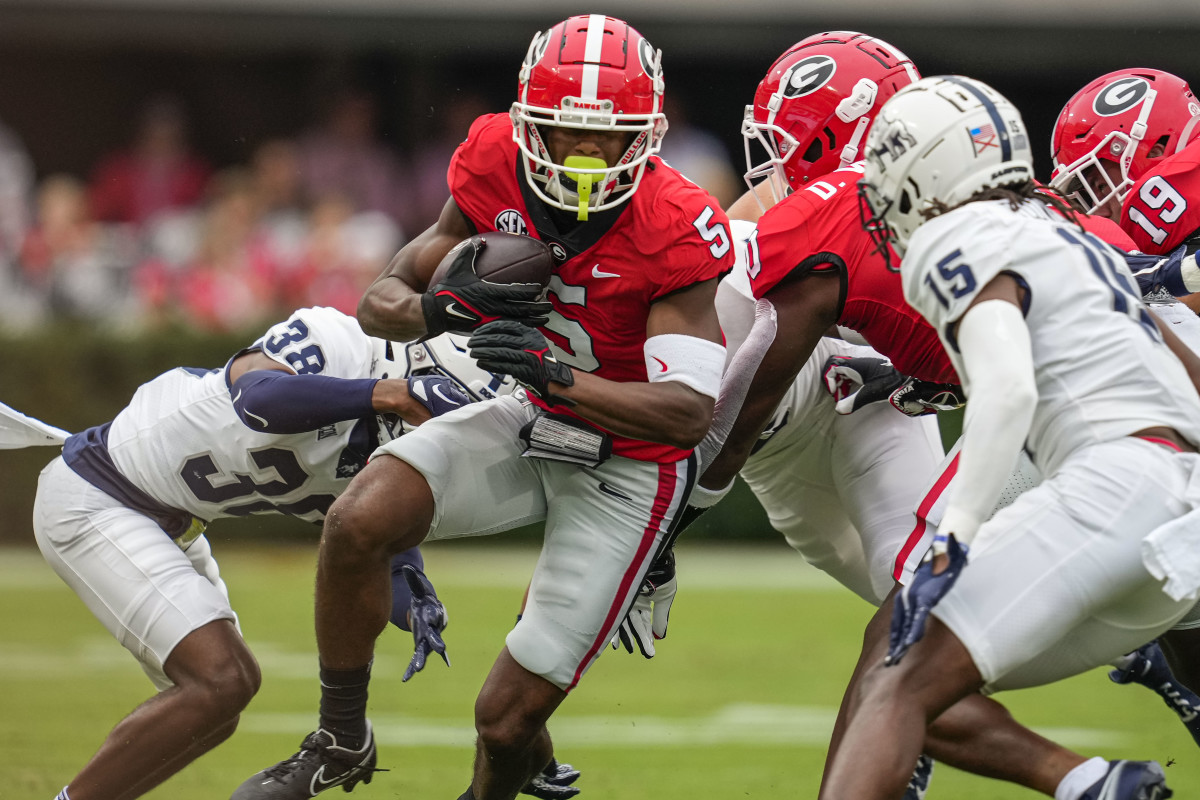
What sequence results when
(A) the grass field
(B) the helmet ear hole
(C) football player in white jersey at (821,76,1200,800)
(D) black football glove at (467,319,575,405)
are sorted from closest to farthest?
(C) football player in white jersey at (821,76,1200,800)
(D) black football glove at (467,319,575,405)
(B) the helmet ear hole
(A) the grass field

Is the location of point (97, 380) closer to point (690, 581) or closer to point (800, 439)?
point (690, 581)

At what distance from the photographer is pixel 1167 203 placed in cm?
457

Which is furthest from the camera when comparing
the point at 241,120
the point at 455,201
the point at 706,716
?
the point at 241,120

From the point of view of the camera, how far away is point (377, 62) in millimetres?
13516

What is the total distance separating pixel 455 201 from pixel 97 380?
21.9ft

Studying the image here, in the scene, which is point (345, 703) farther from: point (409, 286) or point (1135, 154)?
point (1135, 154)

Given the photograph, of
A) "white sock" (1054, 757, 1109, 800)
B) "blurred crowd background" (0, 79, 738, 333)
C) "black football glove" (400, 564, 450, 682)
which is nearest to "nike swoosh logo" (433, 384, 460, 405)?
"black football glove" (400, 564, 450, 682)

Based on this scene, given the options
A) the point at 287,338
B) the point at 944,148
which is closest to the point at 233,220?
the point at 287,338

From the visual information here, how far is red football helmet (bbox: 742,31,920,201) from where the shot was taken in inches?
183

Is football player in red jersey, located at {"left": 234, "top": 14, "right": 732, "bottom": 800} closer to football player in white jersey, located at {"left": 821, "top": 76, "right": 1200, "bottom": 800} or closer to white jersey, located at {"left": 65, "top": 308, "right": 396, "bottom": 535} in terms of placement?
white jersey, located at {"left": 65, "top": 308, "right": 396, "bottom": 535}

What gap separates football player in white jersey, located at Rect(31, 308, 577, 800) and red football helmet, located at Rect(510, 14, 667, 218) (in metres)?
0.80

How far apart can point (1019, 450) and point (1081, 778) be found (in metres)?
0.82

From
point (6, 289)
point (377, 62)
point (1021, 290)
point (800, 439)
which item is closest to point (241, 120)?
point (377, 62)

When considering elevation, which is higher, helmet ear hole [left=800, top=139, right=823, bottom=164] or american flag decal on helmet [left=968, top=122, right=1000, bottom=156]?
american flag decal on helmet [left=968, top=122, right=1000, bottom=156]
